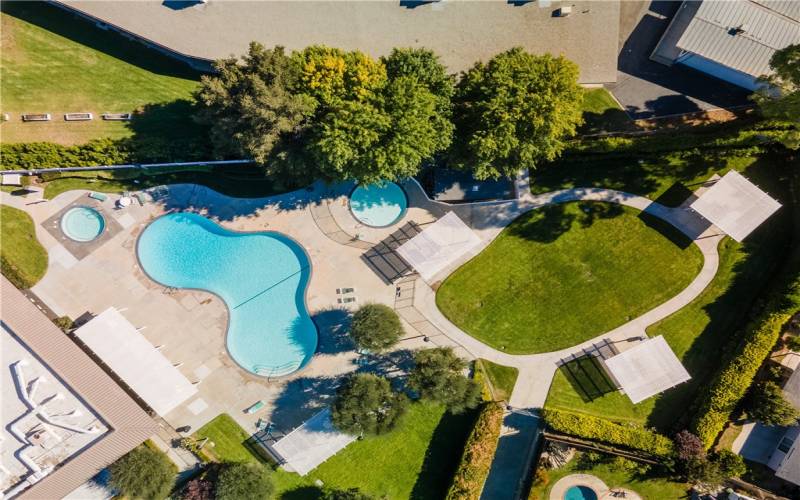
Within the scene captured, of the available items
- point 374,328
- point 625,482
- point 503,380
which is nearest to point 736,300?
point 625,482

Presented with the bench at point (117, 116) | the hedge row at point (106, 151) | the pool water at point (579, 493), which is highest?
the bench at point (117, 116)

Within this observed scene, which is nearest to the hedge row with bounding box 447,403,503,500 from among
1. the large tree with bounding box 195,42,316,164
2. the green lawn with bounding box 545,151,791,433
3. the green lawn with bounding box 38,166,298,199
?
the green lawn with bounding box 545,151,791,433

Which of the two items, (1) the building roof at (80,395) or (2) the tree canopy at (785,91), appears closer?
(2) the tree canopy at (785,91)

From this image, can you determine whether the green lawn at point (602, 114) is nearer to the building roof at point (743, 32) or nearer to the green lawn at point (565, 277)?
the building roof at point (743, 32)

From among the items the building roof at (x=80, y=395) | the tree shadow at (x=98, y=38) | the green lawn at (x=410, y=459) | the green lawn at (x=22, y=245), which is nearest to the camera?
the building roof at (x=80, y=395)

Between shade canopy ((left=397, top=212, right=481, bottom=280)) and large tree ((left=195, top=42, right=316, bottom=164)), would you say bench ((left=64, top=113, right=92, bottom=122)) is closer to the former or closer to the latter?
large tree ((left=195, top=42, right=316, bottom=164))

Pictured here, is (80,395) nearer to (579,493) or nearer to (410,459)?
(410,459)

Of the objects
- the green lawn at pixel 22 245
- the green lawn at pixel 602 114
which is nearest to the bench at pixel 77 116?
the green lawn at pixel 22 245
